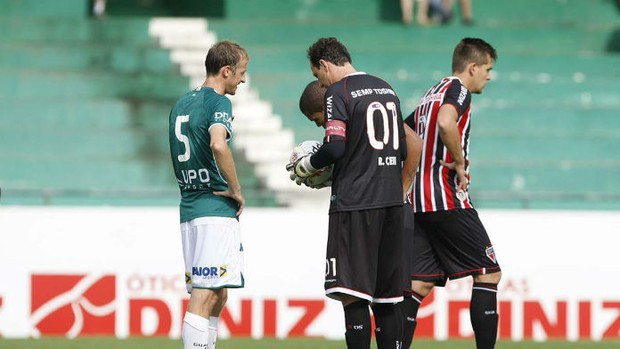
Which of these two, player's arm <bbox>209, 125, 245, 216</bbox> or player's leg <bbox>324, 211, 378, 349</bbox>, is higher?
player's arm <bbox>209, 125, 245, 216</bbox>

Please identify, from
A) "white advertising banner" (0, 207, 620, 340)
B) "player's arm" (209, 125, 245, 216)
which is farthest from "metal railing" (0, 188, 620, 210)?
"player's arm" (209, 125, 245, 216)

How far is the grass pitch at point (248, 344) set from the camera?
28.3 ft

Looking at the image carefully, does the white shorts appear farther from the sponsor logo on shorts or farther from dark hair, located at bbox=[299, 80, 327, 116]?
dark hair, located at bbox=[299, 80, 327, 116]

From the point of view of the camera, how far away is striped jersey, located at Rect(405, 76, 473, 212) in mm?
7000

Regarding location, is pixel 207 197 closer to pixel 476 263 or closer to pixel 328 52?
pixel 328 52

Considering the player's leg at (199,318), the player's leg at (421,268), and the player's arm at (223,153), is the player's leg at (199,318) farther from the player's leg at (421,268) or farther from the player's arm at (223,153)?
the player's leg at (421,268)

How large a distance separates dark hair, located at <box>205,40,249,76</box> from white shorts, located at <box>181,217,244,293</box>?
81 centimetres

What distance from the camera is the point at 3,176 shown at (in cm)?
1230

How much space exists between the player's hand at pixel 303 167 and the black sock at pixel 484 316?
1342mm

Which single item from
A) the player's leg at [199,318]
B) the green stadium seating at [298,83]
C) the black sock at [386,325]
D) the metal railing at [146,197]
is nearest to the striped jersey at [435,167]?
the black sock at [386,325]

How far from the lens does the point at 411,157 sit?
21.1 ft

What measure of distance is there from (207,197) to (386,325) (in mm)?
1156

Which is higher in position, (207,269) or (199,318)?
(207,269)

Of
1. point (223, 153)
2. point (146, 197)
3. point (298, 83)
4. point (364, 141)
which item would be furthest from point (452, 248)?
point (298, 83)
